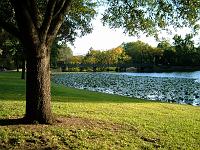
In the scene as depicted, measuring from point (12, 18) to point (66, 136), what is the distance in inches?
440

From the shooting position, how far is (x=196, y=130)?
14711 mm

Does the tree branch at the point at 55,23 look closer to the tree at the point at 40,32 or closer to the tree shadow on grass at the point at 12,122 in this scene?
the tree at the point at 40,32

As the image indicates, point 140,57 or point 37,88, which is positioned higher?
point 140,57

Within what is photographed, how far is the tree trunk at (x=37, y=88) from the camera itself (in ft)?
40.2

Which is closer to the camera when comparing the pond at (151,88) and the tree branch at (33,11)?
the tree branch at (33,11)

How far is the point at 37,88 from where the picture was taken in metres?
12.2

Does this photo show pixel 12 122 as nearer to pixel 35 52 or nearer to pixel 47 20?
pixel 35 52

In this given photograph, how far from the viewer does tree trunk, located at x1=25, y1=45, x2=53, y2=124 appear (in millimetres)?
12242

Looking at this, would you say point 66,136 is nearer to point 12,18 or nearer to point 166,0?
point 166,0

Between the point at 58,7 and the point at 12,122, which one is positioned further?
the point at 58,7

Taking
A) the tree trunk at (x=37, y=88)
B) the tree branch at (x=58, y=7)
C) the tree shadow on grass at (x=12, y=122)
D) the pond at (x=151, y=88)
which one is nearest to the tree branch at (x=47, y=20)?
the tree trunk at (x=37, y=88)

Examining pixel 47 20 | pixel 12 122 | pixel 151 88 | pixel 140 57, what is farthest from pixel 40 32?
pixel 140 57

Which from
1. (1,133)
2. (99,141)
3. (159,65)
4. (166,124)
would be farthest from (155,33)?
(159,65)

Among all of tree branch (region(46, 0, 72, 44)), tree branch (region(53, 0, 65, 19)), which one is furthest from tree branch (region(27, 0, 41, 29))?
tree branch (region(53, 0, 65, 19))
